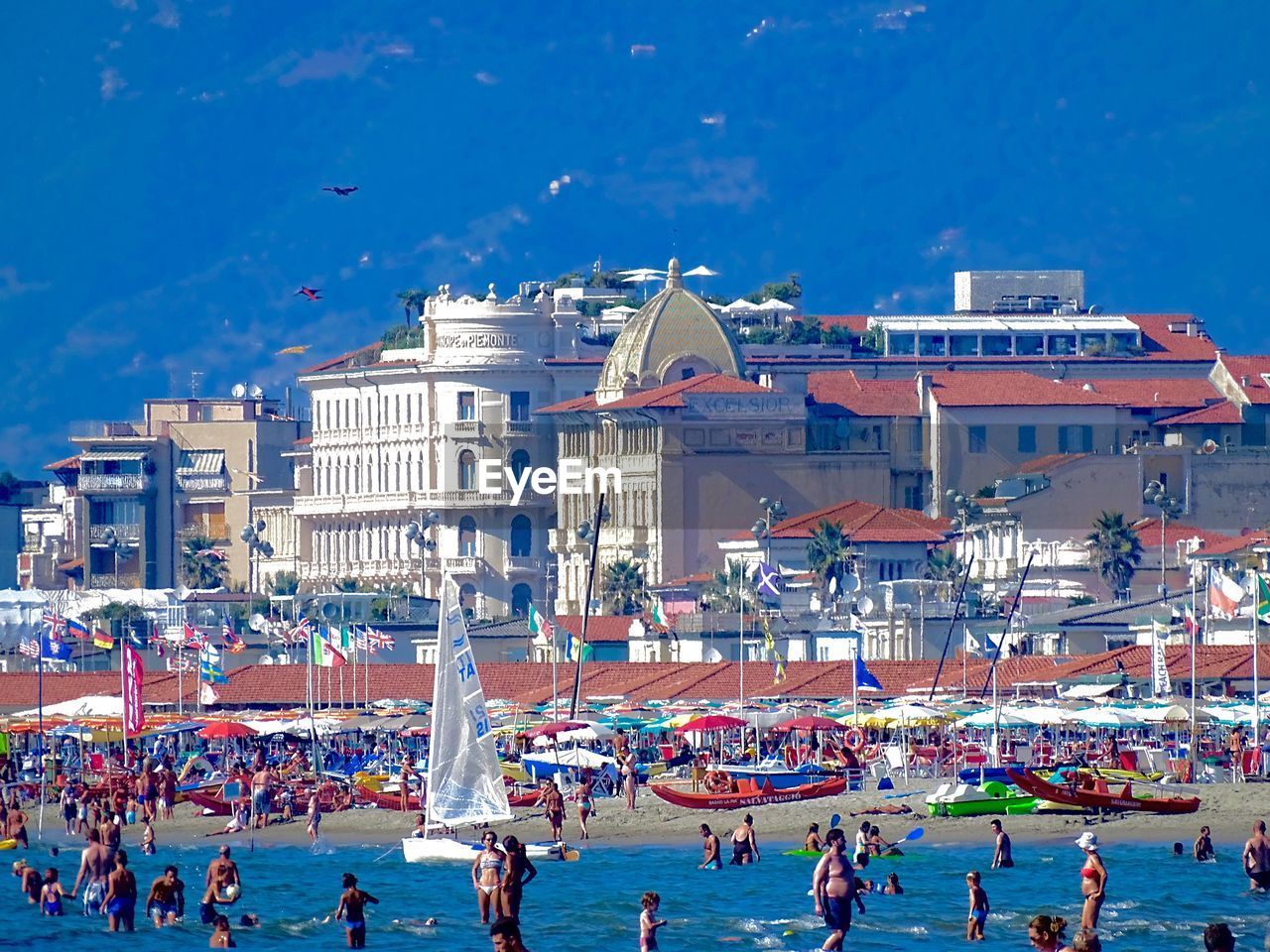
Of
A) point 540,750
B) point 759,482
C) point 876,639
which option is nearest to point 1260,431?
point 759,482

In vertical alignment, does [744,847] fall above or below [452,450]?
below

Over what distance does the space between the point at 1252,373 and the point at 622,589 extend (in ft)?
148

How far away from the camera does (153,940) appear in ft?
196

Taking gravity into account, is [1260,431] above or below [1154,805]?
above

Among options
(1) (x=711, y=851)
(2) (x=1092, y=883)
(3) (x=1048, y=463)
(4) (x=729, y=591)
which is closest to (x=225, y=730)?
(1) (x=711, y=851)

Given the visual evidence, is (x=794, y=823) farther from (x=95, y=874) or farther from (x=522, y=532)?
Result: (x=522, y=532)

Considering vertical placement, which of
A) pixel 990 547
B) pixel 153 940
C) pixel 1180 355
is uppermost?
pixel 1180 355

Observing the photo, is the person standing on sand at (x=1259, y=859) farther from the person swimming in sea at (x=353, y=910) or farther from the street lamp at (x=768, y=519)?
the street lamp at (x=768, y=519)

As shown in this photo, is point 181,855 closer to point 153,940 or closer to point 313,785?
point 313,785

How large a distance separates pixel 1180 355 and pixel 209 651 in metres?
99.2

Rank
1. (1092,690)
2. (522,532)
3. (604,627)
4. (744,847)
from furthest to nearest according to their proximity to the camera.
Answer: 1. (522,532)
2. (604,627)
3. (1092,690)
4. (744,847)

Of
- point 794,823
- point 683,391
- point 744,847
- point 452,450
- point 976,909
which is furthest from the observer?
point 452,450

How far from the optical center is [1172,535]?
142375 mm

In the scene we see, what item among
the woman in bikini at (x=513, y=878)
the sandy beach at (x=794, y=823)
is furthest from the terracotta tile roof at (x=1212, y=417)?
the woman in bikini at (x=513, y=878)
